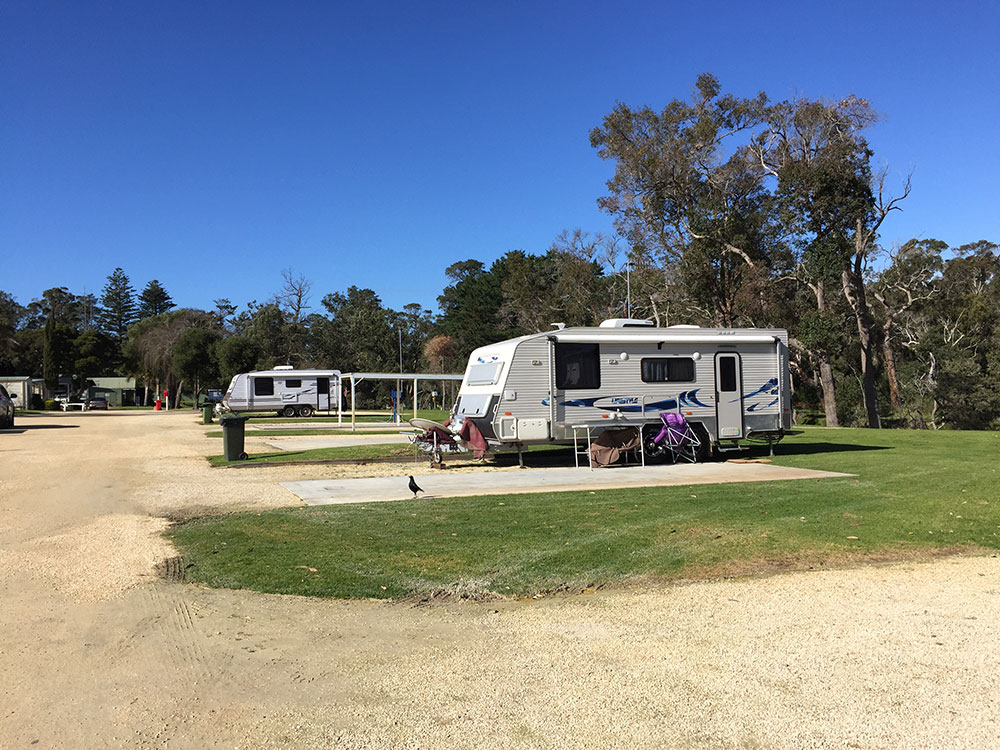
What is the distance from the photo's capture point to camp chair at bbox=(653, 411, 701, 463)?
14539mm

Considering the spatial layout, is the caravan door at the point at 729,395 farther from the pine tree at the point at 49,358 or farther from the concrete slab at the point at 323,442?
the pine tree at the point at 49,358

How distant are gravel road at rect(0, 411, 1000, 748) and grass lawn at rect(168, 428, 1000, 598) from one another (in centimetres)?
37

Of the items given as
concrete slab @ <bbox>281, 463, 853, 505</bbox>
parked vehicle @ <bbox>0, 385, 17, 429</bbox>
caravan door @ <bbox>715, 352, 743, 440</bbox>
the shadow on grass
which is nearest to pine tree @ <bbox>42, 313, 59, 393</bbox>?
parked vehicle @ <bbox>0, 385, 17, 429</bbox>

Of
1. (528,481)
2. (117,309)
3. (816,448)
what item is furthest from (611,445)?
(117,309)

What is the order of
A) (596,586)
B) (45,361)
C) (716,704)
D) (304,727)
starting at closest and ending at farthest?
(304,727), (716,704), (596,586), (45,361)

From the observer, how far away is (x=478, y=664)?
4098 mm

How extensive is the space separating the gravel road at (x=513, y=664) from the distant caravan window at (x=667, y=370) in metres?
8.50

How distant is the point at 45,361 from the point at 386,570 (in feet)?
219

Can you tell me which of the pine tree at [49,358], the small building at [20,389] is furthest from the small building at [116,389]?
the small building at [20,389]

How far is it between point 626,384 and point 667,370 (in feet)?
3.26

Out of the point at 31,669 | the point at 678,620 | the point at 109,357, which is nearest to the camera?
the point at 31,669

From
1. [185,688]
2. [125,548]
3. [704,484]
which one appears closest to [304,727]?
[185,688]

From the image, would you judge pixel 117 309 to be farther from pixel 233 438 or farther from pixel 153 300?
pixel 233 438

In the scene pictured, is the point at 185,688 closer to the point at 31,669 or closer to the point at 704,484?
the point at 31,669
